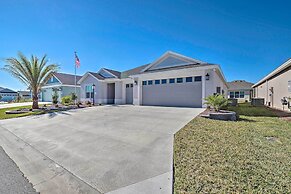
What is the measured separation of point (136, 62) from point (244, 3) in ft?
57.1

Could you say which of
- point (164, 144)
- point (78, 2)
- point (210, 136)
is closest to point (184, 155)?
point (164, 144)

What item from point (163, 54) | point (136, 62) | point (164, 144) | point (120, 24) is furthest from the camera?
point (136, 62)

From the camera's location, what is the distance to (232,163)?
349 centimetres

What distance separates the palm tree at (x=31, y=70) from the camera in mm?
15516

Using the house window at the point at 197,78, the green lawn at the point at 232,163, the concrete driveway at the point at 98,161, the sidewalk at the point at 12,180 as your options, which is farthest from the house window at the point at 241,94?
the sidewalk at the point at 12,180

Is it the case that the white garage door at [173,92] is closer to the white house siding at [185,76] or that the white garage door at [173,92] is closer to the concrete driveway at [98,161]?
the white house siding at [185,76]

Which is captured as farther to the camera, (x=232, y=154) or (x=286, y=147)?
(x=286, y=147)

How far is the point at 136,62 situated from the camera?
1017 inches

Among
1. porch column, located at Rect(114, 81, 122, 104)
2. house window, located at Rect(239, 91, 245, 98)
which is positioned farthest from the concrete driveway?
house window, located at Rect(239, 91, 245, 98)

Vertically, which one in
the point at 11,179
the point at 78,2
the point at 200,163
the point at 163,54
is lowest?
the point at 11,179

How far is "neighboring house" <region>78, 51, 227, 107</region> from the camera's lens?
13992mm

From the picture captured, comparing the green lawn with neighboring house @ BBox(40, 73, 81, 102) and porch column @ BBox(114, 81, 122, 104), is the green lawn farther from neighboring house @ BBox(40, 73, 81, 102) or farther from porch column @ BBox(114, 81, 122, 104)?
neighboring house @ BBox(40, 73, 81, 102)

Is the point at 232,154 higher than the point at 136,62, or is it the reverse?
the point at 136,62

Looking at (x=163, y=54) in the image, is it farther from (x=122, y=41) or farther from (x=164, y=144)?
(x=164, y=144)
